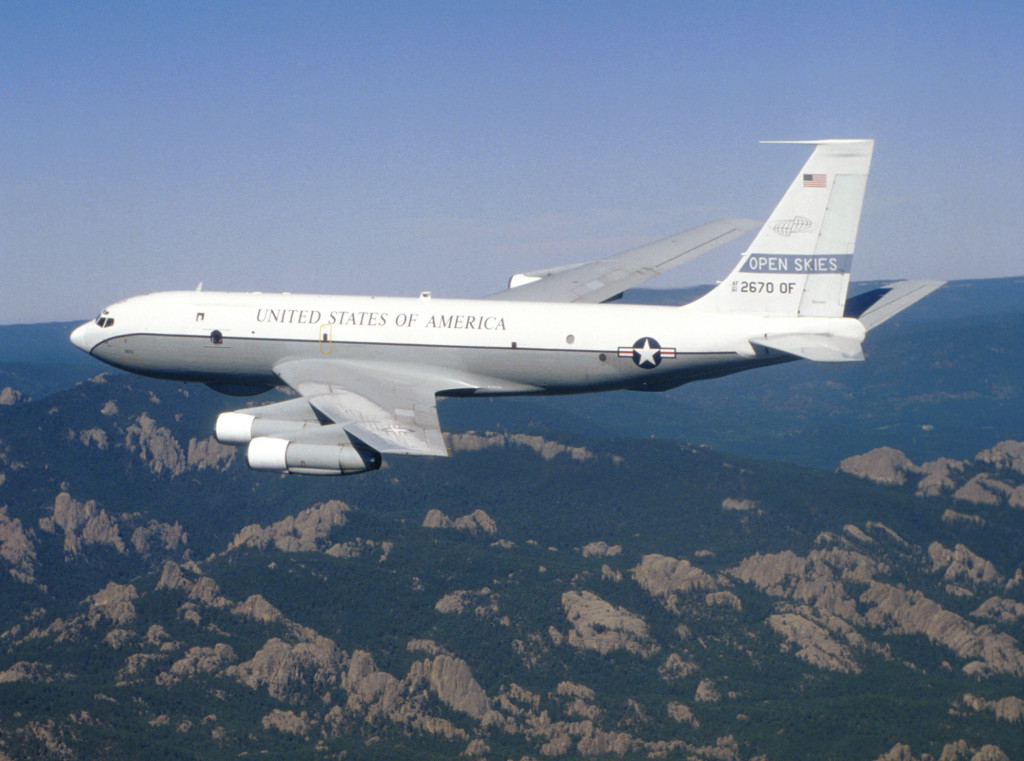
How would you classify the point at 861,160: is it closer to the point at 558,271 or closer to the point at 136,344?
the point at 558,271

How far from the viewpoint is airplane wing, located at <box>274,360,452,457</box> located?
35344 mm

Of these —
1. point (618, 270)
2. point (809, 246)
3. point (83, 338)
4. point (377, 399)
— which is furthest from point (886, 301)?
point (83, 338)

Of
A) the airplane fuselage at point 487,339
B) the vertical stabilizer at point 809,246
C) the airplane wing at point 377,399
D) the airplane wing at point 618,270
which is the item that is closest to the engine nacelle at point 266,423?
the airplane wing at point 377,399

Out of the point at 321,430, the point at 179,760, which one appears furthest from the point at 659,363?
the point at 179,760

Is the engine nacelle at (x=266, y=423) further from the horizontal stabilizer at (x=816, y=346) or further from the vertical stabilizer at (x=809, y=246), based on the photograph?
the horizontal stabilizer at (x=816, y=346)

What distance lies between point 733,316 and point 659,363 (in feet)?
14.0

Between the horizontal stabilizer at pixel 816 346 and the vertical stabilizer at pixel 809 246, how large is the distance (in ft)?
5.05

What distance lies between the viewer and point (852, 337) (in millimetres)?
41094

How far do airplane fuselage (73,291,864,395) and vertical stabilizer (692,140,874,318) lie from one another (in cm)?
86

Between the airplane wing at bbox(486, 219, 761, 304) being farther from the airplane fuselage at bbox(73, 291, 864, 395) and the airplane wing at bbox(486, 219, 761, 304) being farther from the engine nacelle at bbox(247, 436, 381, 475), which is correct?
the engine nacelle at bbox(247, 436, 381, 475)

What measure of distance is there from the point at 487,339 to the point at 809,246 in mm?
15650

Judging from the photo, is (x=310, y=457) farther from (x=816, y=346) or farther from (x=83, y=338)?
(x=816, y=346)

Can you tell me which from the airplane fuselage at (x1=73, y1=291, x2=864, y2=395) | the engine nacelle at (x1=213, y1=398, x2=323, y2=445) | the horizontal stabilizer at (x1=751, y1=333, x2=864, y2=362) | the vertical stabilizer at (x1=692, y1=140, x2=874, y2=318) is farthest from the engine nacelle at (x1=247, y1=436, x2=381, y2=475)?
the horizontal stabilizer at (x1=751, y1=333, x2=864, y2=362)

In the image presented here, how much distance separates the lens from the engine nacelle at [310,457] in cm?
3750
